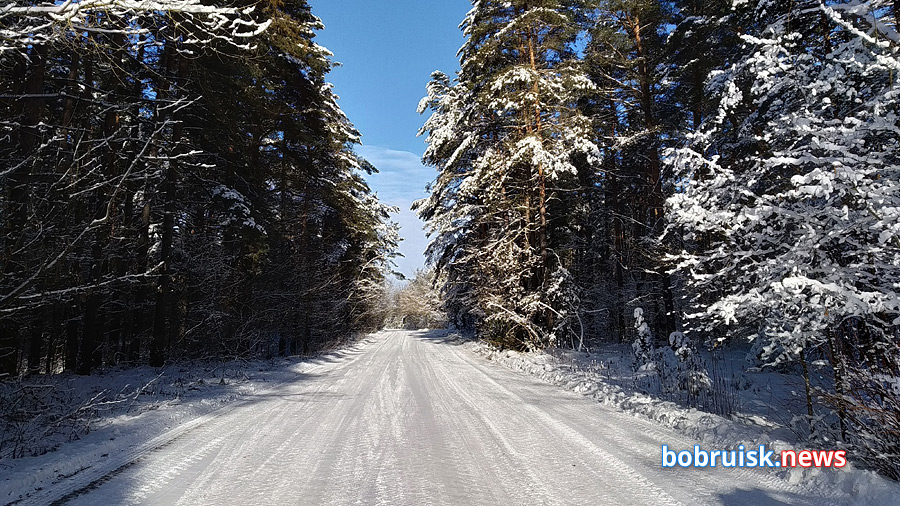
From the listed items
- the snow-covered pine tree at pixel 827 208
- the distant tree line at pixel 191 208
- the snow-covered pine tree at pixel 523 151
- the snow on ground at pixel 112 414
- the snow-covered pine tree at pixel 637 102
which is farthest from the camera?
the snow-covered pine tree at pixel 523 151

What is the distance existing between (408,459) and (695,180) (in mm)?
4755

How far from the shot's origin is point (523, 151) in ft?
45.4

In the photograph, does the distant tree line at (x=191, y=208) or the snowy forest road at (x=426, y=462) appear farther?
the distant tree line at (x=191, y=208)

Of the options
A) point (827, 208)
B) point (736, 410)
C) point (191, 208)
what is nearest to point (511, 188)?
point (191, 208)

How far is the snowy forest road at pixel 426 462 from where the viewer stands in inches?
137

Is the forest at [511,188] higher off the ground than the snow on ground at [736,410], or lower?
higher

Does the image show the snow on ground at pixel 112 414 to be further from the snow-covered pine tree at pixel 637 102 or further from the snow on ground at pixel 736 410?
the snow-covered pine tree at pixel 637 102

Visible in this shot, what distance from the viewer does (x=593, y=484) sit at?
372 centimetres

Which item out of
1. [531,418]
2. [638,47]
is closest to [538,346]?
[531,418]

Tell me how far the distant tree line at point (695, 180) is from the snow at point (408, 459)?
140 cm

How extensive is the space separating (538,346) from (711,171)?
433 inches

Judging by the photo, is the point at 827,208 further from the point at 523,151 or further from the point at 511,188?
the point at 511,188

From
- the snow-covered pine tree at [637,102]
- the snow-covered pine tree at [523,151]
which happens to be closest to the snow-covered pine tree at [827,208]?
the snow-covered pine tree at [637,102]

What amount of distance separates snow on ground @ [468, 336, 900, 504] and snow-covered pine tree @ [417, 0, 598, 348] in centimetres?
308
